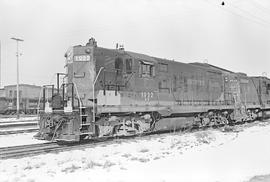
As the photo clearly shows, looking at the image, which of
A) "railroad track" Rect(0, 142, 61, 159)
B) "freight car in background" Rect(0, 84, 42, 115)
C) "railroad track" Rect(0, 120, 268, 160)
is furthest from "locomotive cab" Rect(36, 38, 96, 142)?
"freight car in background" Rect(0, 84, 42, 115)

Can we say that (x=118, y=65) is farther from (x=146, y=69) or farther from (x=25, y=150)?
(x=25, y=150)

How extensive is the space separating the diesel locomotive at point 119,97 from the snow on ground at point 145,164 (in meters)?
1.31

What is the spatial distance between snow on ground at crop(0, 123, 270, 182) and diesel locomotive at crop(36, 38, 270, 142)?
131 cm

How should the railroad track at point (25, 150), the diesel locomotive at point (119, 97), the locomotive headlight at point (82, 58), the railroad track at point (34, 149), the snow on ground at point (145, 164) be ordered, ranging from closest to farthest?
1. the snow on ground at point (145, 164)
2. the railroad track at point (25, 150)
3. the railroad track at point (34, 149)
4. the diesel locomotive at point (119, 97)
5. the locomotive headlight at point (82, 58)

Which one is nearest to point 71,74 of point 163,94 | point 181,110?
point 163,94

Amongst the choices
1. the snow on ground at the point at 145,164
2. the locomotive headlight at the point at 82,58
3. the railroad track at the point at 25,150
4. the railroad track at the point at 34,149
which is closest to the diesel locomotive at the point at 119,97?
the locomotive headlight at the point at 82,58

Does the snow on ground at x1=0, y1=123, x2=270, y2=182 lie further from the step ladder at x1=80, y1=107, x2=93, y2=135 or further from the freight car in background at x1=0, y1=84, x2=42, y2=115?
the freight car in background at x1=0, y1=84, x2=42, y2=115

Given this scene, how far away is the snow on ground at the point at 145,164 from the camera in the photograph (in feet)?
21.6

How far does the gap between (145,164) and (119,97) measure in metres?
5.20

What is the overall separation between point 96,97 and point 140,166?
493 cm

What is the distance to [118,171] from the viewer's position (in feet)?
23.3

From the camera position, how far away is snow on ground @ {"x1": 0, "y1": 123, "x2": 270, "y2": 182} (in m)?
6.60

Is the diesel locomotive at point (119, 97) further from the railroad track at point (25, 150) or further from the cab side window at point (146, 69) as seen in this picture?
the railroad track at point (25, 150)

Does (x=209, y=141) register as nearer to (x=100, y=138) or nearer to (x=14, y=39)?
(x=100, y=138)
